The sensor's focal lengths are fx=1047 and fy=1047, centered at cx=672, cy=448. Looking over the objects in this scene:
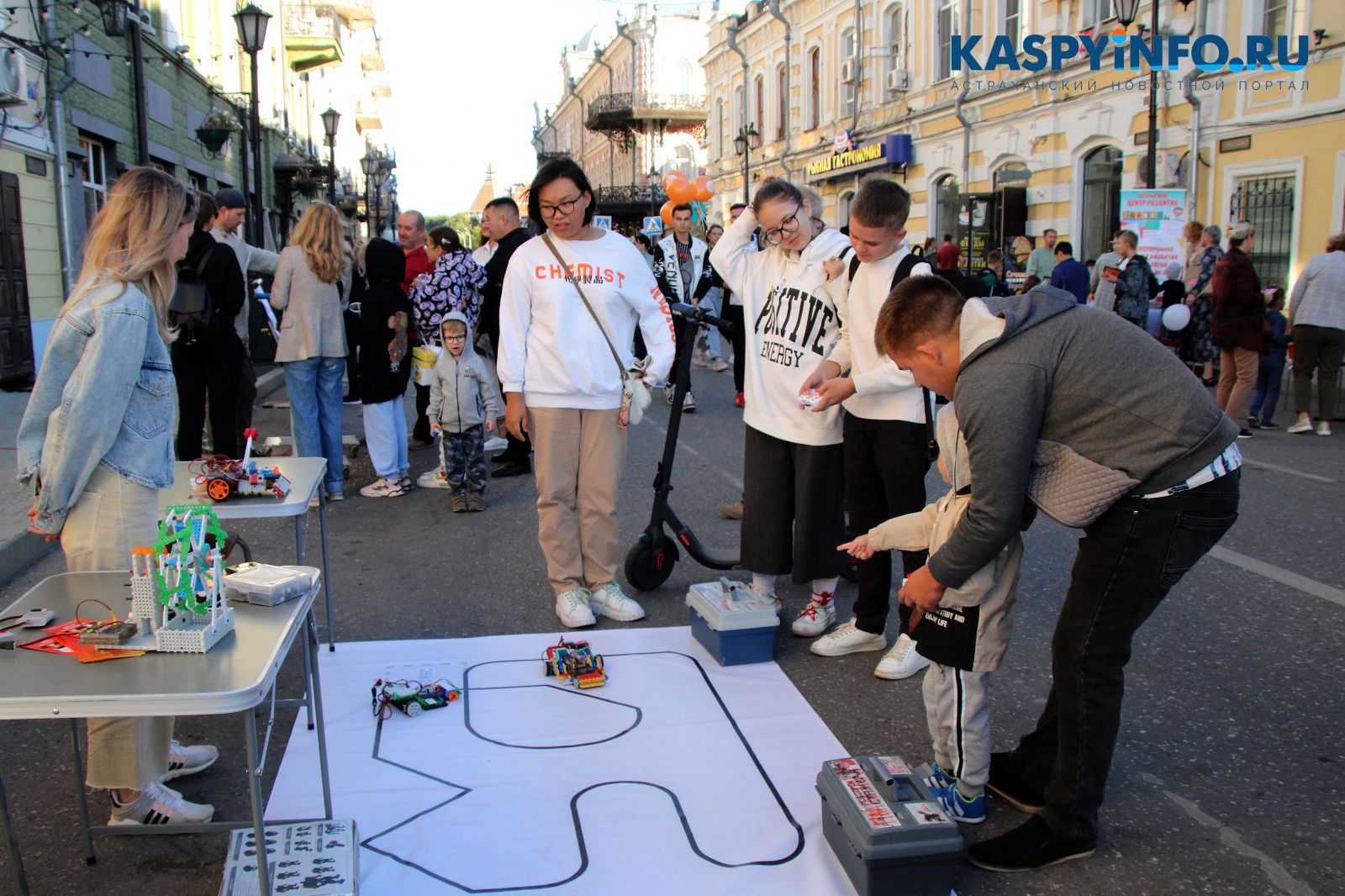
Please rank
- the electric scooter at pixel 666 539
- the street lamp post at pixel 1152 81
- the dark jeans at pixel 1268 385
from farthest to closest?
the street lamp post at pixel 1152 81, the dark jeans at pixel 1268 385, the electric scooter at pixel 666 539

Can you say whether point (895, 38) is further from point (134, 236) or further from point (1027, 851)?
point (1027, 851)

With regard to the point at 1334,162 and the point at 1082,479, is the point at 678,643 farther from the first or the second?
the point at 1334,162

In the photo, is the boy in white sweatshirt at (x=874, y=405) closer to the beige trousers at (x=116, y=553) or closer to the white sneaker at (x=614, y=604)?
the white sneaker at (x=614, y=604)

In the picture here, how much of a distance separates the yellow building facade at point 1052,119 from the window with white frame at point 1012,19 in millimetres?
47

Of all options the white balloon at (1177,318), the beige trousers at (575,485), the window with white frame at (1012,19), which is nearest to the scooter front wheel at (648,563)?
the beige trousers at (575,485)

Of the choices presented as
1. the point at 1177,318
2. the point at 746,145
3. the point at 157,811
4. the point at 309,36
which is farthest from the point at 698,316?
the point at 309,36

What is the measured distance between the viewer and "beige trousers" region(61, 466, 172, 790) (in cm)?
278

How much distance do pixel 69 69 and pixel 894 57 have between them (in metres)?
18.2

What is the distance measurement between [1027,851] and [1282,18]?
1515cm

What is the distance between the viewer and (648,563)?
5148 millimetres

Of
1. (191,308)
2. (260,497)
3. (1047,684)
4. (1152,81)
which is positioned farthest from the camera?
(1152,81)

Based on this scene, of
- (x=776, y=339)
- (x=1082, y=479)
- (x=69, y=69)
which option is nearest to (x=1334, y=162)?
(x=776, y=339)

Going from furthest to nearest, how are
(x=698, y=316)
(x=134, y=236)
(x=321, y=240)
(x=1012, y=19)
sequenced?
(x=1012, y=19) → (x=321, y=240) → (x=698, y=316) → (x=134, y=236)

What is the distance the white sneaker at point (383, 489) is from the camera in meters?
7.56
